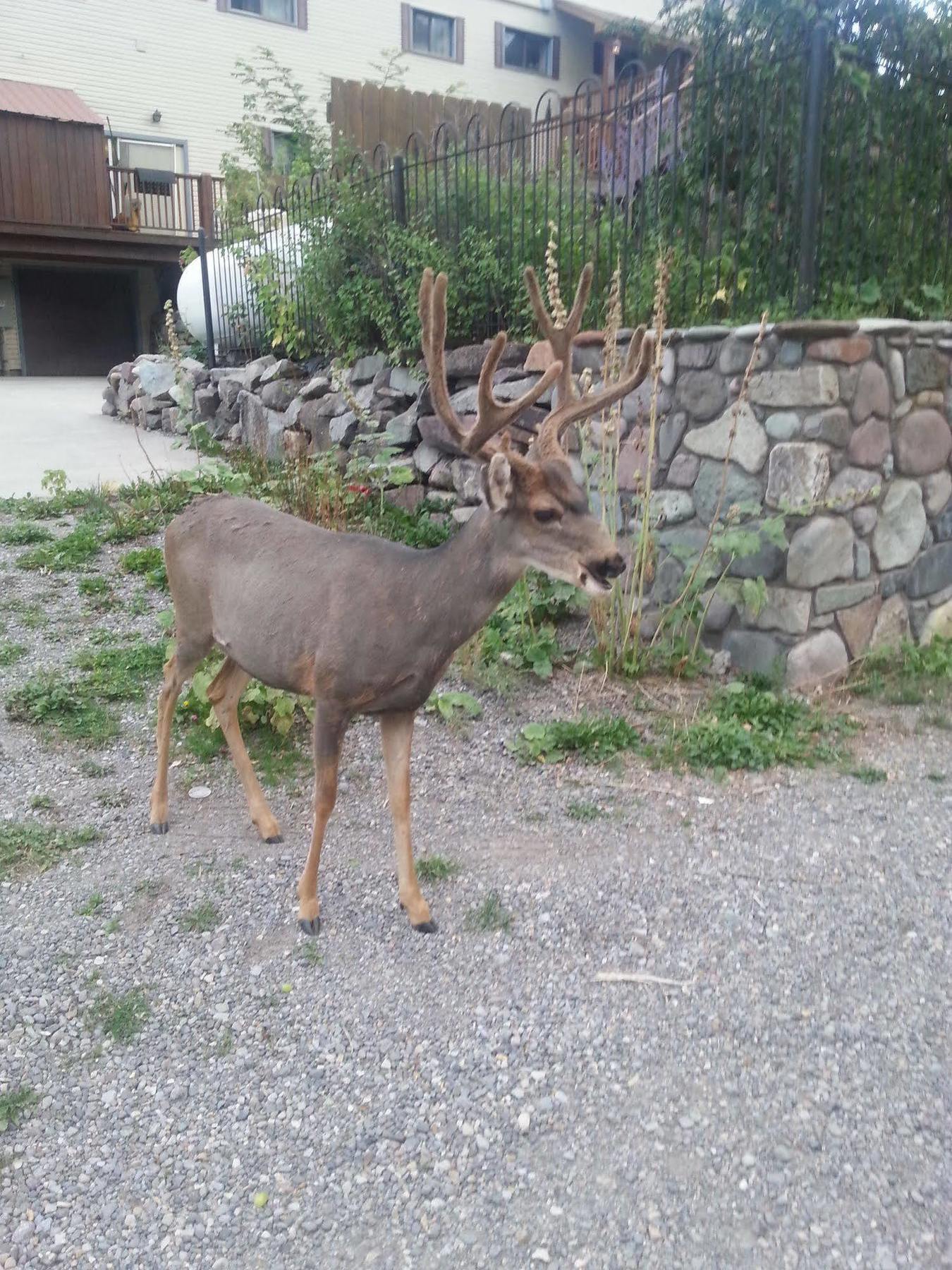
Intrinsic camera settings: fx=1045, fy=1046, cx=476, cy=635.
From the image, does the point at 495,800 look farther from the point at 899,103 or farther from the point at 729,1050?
the point at 899,103

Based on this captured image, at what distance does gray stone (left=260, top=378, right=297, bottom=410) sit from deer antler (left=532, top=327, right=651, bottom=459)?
611 centimetres

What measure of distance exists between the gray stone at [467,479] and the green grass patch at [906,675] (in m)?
2.67

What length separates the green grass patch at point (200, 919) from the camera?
Result: 3.50m

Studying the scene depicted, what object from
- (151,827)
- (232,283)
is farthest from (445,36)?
(151,827)

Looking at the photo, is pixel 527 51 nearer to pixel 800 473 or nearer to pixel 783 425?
pixel 783 425

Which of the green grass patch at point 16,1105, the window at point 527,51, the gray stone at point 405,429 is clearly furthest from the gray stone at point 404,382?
the window at point 527,51

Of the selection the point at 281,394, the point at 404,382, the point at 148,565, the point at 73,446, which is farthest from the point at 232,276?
the point at 148,565

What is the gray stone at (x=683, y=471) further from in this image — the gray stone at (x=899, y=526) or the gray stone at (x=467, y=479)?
the gray stone at (x=467, y=479)

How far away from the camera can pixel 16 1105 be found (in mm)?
2695

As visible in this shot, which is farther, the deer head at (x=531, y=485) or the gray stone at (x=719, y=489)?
the gray stone at (x=719, y=489)

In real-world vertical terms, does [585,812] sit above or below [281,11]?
below

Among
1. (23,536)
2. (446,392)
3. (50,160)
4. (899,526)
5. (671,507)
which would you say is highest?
(50,160)

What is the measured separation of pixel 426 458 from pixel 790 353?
3002 mm

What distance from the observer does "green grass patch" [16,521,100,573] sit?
7152mm
